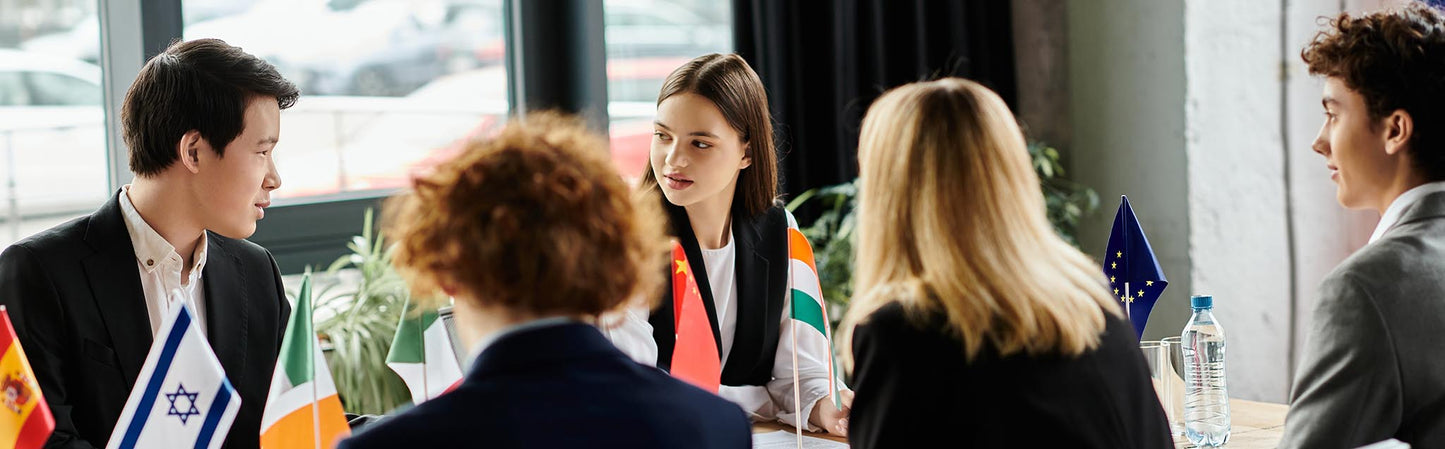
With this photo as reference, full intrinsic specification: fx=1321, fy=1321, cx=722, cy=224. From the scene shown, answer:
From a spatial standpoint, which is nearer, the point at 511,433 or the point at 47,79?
the point at 511,433

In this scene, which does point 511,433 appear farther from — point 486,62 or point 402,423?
point 486,62

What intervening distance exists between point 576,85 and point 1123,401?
9.53 feet

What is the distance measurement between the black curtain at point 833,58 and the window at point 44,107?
5.97 ft

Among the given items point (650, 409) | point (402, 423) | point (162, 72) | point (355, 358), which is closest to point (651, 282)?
point (650, 409)

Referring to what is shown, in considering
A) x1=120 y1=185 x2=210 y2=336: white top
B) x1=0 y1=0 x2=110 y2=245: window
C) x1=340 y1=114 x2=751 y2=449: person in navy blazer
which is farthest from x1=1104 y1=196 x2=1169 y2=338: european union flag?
x1=0 y1=0 x2=110 y2=245: window

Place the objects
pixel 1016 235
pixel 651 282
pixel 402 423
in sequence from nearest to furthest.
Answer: pixel 402 423, pixel 651 282, pixel 1016 235

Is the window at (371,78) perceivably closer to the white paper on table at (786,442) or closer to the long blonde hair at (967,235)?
the white paper on table at (786,442)

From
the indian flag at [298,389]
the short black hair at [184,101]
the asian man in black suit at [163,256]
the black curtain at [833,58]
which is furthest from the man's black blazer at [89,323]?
the black curtain at [833,58]

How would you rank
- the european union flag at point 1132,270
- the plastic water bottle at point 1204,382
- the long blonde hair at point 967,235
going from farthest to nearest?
the european union flag at point 1132,270
the plastic water bottle at point 1204,382
the long blonde hair at point 967,235

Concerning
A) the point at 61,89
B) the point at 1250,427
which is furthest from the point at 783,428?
the point at 61,89

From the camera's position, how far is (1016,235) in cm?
132

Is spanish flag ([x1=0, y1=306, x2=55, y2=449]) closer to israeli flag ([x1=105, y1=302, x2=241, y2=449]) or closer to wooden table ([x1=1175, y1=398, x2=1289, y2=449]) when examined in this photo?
israeli flag ([x1=105, y1=302, x2=241, y2=449])

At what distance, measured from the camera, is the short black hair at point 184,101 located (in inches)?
78.5

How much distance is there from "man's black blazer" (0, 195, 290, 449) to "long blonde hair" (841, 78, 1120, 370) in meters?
1.16
